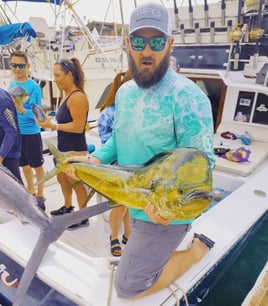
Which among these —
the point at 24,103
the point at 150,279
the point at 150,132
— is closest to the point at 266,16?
the point at 24,103

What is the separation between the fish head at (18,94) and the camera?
8.94 ft

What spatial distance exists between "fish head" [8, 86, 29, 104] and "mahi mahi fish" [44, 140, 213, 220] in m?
1.91

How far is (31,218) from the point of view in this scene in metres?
1.37

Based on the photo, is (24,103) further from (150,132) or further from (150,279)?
(150,279)

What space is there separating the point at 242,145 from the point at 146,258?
10.3 ft

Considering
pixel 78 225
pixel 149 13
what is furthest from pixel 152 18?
pixel 78 225

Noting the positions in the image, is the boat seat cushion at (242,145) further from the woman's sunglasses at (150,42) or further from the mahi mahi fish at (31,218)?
the mahi mahi fish at (31,218)

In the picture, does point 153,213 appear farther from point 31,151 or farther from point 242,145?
point 242,145

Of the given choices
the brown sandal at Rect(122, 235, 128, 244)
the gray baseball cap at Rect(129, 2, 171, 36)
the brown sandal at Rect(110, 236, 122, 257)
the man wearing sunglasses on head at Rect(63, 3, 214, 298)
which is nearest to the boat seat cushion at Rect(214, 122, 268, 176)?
the brown sandal at Rect(122, 235, 128, 244)

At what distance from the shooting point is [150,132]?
1348 millimetres

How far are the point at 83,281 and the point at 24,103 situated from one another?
1962 millimetres

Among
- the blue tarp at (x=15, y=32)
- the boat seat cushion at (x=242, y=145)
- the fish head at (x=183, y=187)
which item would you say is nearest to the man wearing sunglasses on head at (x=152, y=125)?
the fish head at (x=183, y=187)

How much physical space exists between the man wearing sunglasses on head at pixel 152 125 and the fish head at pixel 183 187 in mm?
207

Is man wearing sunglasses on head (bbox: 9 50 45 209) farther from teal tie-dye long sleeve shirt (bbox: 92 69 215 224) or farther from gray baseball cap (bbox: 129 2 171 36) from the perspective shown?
gray baseball cap (bbox: 129 2 171 36)
